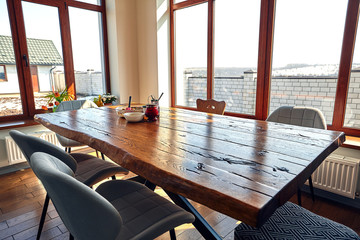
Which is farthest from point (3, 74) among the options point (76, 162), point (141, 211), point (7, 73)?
point (141, 211)

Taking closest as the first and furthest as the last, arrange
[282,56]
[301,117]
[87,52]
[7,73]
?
[301,117] → [282,56] → [7,73] → [87,52]

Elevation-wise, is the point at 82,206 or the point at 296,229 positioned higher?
the point at 82,206

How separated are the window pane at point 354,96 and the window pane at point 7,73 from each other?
3.78 meters

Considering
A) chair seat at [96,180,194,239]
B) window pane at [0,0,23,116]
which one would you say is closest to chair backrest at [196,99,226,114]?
Answer: chair seat at [96,180,194,239]

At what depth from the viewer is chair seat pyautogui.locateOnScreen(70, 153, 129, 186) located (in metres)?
1.49

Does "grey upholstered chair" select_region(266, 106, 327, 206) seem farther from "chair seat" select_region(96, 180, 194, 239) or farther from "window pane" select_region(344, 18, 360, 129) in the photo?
"chair seat" select_region(96, 180, 194, 239)

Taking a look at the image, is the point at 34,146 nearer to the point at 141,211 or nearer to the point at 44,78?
the point at 141,211

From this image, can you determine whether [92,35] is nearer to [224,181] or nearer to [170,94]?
[170,94]

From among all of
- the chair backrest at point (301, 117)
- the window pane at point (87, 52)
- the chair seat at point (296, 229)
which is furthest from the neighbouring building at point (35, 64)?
the chair seat at point (296, 229)

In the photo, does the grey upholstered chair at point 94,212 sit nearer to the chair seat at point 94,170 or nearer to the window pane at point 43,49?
the chair seat at point 94,170

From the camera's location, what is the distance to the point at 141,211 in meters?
1.14

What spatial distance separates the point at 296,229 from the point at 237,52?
2.40 metres

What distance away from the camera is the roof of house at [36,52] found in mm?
2943

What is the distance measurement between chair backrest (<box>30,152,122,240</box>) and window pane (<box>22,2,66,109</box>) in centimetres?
298
